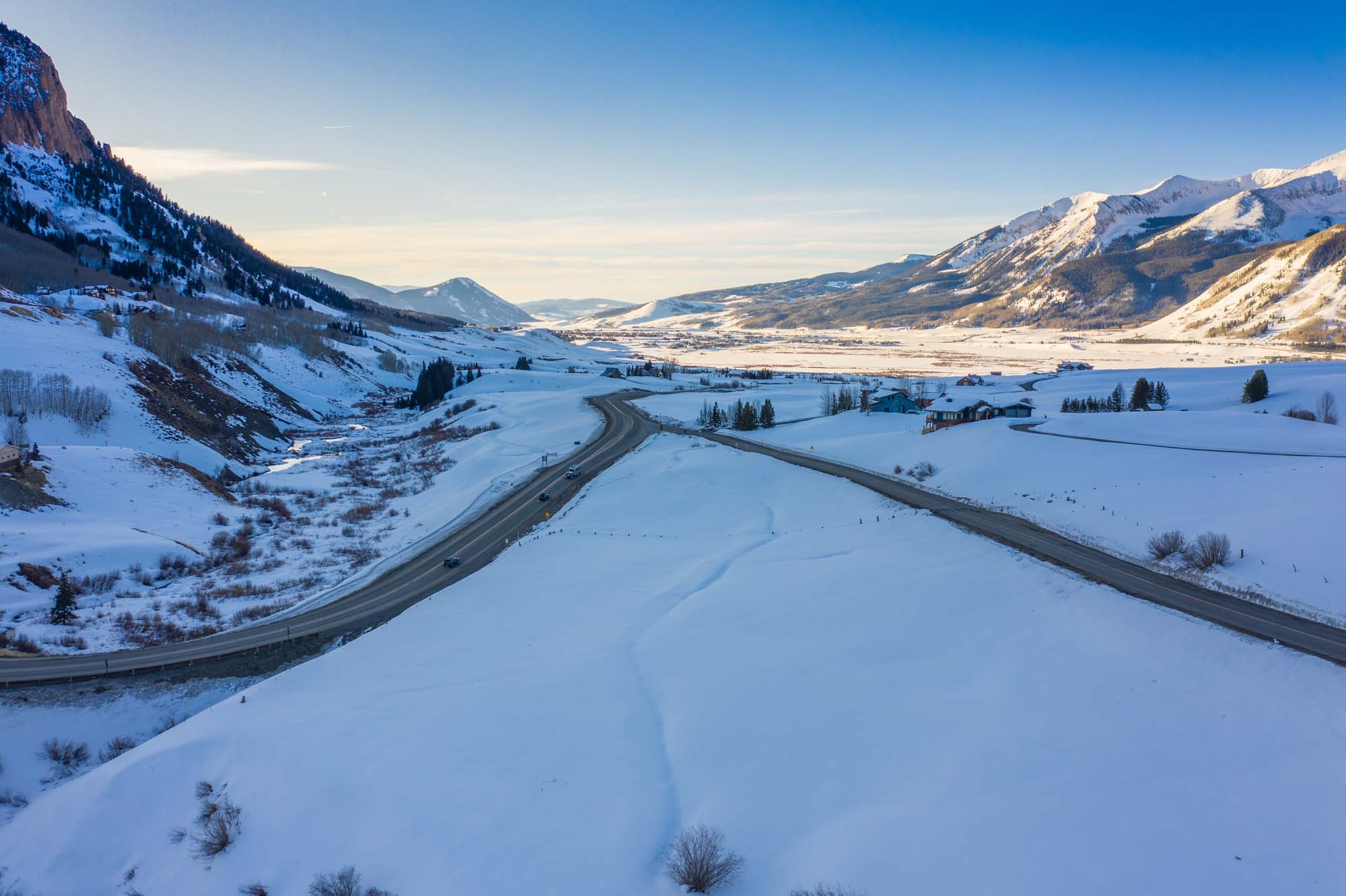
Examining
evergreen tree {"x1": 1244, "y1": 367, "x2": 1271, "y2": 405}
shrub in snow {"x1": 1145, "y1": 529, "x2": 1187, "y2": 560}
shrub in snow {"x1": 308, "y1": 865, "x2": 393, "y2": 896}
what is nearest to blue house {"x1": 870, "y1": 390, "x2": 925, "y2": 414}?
evergreen tree {"x1": 1244, "y1": 367, "x2": 1271, "y2": 405}

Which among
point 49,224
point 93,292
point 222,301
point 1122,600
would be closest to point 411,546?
point 1122,600

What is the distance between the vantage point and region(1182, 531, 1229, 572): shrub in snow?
30.2 m

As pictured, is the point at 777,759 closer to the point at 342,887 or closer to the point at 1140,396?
the point at 342,887

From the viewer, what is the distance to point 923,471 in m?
55.5

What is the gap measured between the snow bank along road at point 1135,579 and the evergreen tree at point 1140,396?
188 ft

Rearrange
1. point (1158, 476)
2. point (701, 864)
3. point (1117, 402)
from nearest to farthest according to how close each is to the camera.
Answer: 1. point (701, 864)
2. point (1158, 476)
3. point (1117, 402)

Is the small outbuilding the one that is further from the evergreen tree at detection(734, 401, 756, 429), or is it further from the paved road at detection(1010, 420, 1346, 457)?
the paved road at detection(1010, 420, 1346, 457)

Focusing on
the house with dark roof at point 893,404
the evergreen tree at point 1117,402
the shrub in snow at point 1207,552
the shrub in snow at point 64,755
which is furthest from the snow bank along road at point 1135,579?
the evergreen tree at point 1117,402

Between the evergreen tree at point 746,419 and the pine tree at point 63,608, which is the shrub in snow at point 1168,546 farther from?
the evergreen tree at point 746,419

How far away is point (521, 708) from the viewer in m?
22.2

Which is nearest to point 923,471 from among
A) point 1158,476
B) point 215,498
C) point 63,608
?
point 1158,476

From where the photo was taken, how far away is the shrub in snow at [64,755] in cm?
2462

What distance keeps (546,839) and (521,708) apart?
6.52m

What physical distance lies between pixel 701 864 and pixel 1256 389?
113677 millimetres
